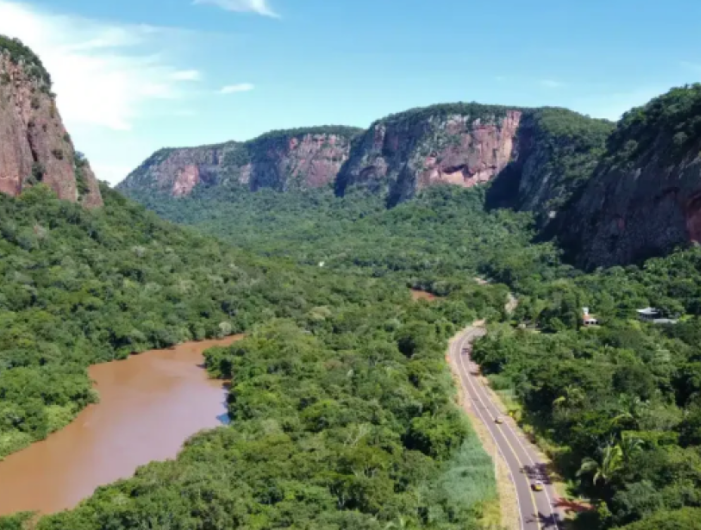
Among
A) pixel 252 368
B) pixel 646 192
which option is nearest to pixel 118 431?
pixel 252 368

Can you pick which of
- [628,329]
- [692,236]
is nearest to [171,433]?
[628,329]

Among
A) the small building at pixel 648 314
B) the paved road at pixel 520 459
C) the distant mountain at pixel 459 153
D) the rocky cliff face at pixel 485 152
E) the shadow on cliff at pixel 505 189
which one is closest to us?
the paved road at pixel 520 459

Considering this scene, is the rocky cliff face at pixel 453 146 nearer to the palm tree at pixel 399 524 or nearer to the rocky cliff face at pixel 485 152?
the rocky cliff face at pixel 485 152

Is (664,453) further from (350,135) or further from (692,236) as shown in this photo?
(350,135)

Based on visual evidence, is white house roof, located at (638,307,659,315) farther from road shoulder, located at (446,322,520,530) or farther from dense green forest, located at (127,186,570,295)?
dense green forest, located at (127,186,570,295)

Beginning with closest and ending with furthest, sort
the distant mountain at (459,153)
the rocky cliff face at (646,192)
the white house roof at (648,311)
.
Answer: the white house roof at (648,311) < the rocky cliff face at (646,192) < the distant mountain at (459,153)

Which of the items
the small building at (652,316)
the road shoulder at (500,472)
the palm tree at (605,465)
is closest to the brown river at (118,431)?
the road shoulder at (500,472)

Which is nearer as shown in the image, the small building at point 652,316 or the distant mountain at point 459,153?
the small building at point 652,316

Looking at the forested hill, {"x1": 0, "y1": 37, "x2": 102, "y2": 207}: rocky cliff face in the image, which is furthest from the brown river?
the forested hill
